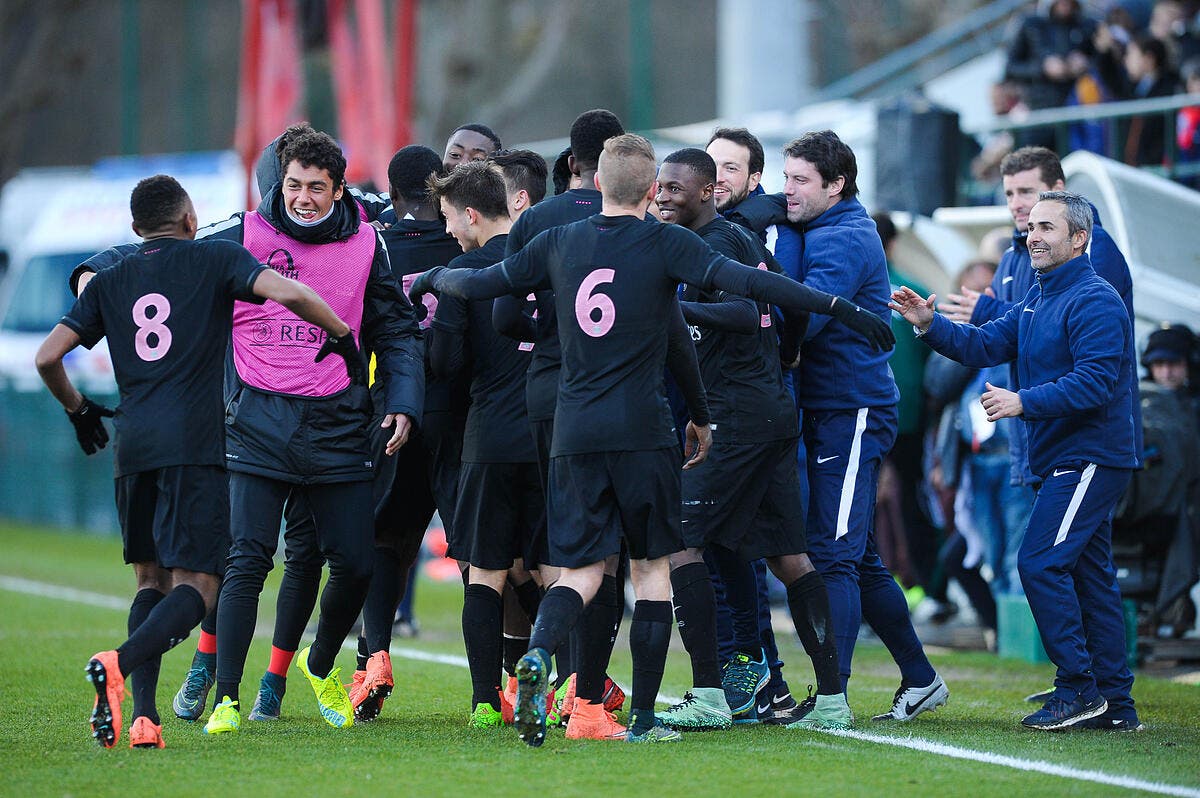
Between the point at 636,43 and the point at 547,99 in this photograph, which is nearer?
the point at 636,43

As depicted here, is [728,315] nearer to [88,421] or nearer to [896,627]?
[896,627]

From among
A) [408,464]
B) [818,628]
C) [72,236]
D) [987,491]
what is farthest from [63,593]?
[72,236]

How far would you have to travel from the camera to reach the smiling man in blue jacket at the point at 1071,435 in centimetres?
685

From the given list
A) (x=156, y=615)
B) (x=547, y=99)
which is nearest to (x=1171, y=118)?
(x=156, y=615)

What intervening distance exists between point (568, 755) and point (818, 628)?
1.20 metres

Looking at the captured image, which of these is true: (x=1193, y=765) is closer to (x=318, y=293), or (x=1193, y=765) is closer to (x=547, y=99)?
(x=318, y=293)

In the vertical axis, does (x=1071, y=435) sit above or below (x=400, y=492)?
above

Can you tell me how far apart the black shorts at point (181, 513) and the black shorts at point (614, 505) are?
4.02ft

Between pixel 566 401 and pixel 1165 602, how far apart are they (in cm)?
439

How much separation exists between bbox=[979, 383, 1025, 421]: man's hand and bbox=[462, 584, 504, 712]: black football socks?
209cm

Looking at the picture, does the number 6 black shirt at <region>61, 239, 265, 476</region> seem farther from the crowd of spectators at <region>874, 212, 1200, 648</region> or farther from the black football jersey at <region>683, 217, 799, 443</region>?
the crowd of spectators at <region>874, 212, 1200, 648</region>

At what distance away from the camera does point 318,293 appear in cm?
672

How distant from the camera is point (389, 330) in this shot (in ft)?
22.6

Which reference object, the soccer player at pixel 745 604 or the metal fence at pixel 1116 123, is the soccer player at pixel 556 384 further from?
the metal fence at pixel 1116 123
